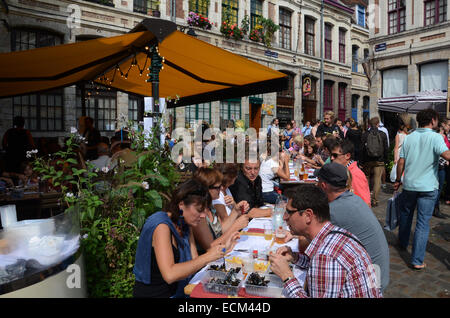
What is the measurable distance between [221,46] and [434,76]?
12.2 meters

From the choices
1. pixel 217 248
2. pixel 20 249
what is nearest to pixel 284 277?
pixel 217 248

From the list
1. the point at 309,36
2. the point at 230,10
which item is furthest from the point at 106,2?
the point at 309,36

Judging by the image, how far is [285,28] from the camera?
818 inches

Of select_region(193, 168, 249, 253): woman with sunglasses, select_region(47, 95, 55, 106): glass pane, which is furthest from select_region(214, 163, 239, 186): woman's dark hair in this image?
select_region(47, 95, 55, 106): glass pane

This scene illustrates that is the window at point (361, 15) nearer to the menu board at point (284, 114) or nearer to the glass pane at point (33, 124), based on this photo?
the menu board at point (284, 114)

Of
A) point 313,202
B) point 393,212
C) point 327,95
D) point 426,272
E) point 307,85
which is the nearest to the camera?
point 313,202

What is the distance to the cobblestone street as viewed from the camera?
3846mm

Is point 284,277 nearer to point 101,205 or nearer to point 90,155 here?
point 101,205

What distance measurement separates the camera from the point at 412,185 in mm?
4602

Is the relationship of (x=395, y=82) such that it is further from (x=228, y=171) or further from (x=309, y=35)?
(x=228, y=171)

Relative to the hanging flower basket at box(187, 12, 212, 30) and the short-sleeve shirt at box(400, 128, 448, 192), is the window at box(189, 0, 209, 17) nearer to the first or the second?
the hanging flower basket at box(187, 12, 212, 30)

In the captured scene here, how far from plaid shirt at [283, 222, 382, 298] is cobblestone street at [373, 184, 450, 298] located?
229 cm

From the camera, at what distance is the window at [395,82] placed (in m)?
20.5
